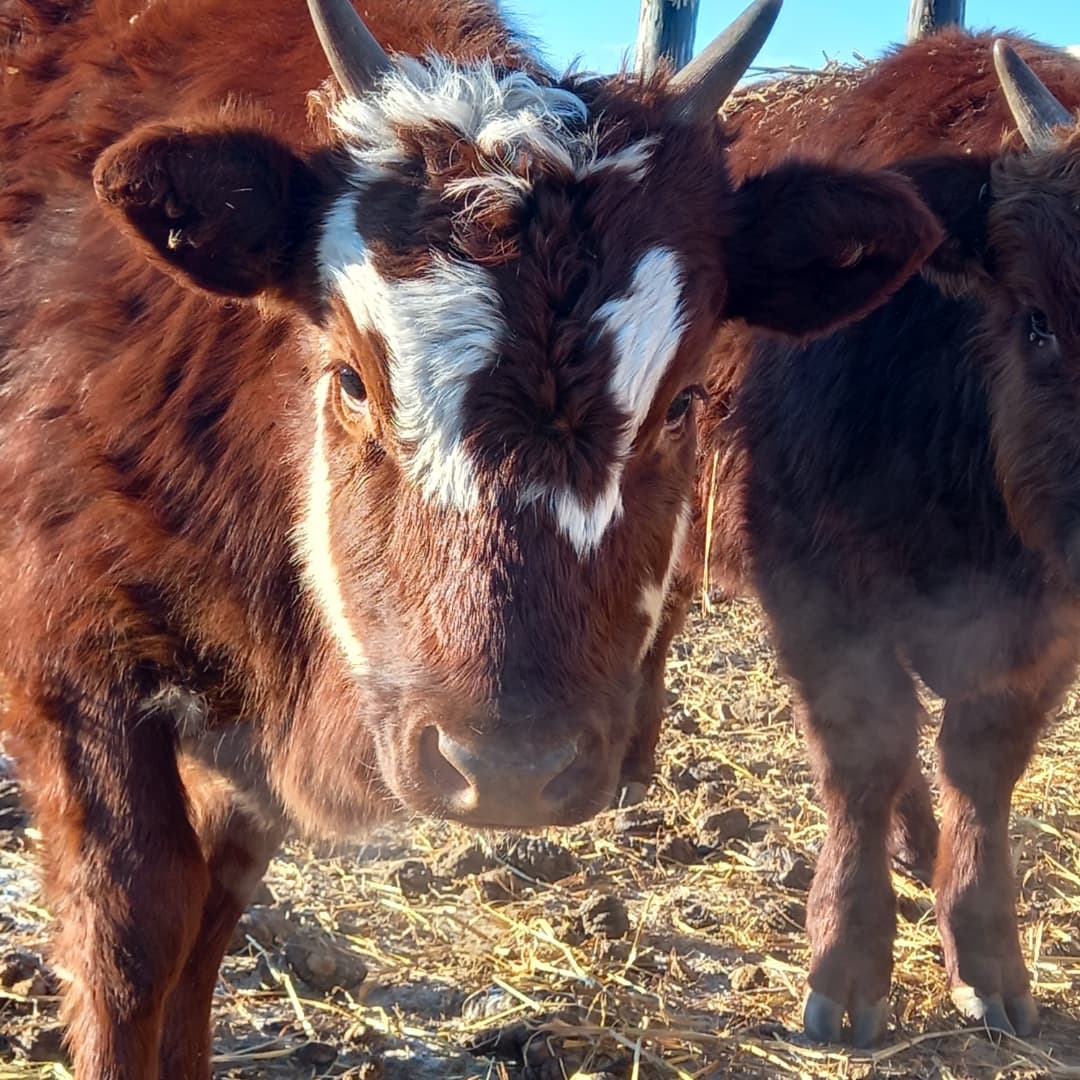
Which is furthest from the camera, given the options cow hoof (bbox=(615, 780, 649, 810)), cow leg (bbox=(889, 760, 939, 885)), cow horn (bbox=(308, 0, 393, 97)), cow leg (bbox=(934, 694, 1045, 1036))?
cow hoof (bbox=(615, 780, 649, 810))

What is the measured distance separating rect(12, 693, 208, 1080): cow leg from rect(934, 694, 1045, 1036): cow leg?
7.15 feet

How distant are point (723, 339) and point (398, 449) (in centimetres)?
196

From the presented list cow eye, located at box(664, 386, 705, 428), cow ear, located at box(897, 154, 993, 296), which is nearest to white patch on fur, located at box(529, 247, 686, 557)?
cow eye, located at box(664, 386, 705, 428)

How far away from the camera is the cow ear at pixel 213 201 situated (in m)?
2.40

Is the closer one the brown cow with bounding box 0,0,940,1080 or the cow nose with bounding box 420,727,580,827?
the cow nose with bounding box 420,727,580,827

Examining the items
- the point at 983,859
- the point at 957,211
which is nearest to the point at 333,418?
the point at 957,211

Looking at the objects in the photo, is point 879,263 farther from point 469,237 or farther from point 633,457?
point 469,237

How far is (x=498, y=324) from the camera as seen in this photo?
2.29 meters

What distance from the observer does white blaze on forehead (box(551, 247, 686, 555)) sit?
231cm

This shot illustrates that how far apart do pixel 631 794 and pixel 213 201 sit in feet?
9.98

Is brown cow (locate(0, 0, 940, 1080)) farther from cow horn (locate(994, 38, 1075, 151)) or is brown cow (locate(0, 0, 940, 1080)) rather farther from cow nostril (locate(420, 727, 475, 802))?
cow horn (locate(994, 38, 1075, 151))

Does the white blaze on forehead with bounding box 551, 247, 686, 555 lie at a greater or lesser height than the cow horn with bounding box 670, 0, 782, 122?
lesser

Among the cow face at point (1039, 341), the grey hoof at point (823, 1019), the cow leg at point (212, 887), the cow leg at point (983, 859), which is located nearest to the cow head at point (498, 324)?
the cow leg at point (212, 887)

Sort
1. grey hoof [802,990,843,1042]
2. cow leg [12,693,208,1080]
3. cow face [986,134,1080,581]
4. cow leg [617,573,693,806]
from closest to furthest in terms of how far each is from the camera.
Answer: cow leg [12,693,208,1080], cow face [986,134,1080,581], grey hoof [802,990,843,1042], cow leg [617,573,693,806]
